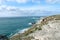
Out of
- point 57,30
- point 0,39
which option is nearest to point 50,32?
point 57,30

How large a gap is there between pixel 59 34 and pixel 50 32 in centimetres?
125

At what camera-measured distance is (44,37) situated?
20.5 m

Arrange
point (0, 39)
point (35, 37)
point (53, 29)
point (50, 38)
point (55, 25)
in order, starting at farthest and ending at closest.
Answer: point (0, 39), point (55, 25), point (53, 29), point (35, 37), point (50, 38)

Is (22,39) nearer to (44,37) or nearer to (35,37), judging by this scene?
(35,37)

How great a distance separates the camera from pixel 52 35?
21234 millimetres

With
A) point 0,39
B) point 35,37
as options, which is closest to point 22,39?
point 35,37

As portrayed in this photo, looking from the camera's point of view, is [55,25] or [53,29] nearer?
[53,29]

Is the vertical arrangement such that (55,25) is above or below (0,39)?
above

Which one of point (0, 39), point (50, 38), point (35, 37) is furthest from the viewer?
point (0, 39)

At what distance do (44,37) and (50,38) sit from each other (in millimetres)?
620

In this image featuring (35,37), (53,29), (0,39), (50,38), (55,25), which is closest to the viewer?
(50,38)

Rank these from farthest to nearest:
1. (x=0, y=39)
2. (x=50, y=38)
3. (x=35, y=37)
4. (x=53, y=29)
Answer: (x=0, y=39) < (x=53, y=29) < (x=35, y=37) < (x=50, y=38)

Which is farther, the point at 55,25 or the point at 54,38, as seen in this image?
the point at 55,25

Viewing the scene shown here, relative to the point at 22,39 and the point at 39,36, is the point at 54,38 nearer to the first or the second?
the point at 39,36
